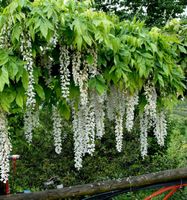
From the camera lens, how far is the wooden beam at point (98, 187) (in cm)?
269

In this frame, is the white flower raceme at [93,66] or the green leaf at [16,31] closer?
the green leaf at [16,31]

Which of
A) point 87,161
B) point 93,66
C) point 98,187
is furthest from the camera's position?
point 87,161

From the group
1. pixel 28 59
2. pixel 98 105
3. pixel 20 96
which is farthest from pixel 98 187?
pixel 28 59

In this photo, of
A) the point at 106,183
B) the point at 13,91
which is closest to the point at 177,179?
the point at 106,183

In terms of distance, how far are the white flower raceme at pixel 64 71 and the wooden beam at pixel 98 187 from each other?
0.72 metres

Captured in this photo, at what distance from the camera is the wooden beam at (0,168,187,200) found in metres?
2.69

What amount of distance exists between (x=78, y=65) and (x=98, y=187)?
907 mm

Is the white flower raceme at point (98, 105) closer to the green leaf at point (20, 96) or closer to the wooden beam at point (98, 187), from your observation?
the wooden beam at point (98, 187)

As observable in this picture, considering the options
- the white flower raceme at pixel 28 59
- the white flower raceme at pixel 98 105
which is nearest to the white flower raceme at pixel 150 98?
the white flower raceme at pixel 98 105

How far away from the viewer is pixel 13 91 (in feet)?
7.23

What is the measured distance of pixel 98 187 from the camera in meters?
2.74

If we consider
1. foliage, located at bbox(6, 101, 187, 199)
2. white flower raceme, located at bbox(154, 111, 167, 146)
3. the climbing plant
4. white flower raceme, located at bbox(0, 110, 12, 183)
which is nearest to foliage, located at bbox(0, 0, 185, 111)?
the climbing plant

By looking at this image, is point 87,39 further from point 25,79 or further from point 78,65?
point 25,79

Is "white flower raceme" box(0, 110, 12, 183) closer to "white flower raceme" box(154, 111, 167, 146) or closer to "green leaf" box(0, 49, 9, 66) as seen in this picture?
"green leaf" box(0, 49, 9, 66)
